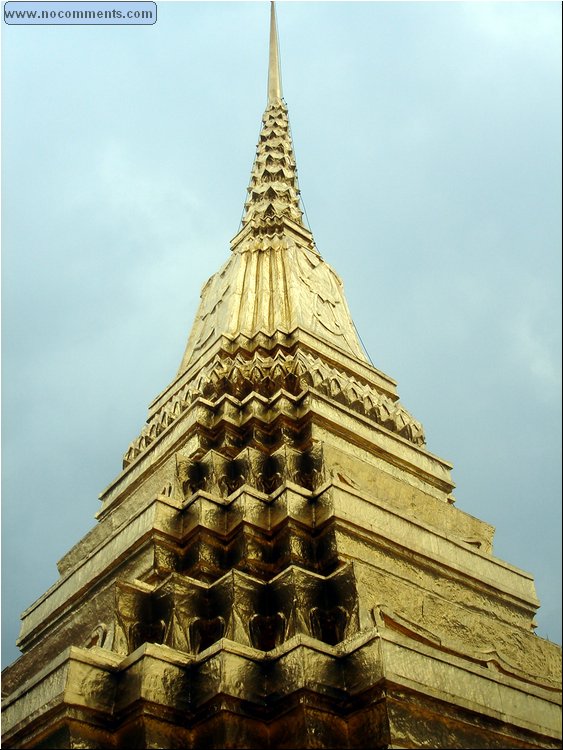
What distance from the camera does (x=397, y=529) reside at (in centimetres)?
906

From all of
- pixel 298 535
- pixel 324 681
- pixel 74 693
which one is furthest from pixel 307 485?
pixel 74 693

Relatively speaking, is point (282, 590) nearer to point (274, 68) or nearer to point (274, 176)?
point (274, 176)

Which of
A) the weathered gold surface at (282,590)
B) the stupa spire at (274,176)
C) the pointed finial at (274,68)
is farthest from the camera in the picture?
the pointed finial at (274,68)

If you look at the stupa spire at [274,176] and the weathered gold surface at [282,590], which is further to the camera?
the stupa spire at [274,176]

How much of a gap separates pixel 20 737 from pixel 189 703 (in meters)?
1.38

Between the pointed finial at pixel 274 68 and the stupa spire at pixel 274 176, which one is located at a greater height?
the pointed finial at pixel 274 68

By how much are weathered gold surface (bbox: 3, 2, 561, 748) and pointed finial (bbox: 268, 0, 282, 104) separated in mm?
10851

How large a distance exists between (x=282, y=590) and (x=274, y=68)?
2065cm

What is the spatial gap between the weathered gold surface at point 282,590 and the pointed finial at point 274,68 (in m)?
10.9

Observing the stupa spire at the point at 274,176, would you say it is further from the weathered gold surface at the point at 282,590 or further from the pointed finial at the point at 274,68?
the weathered gold surface at the point at 282,590

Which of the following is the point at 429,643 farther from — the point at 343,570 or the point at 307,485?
the point at 307,485

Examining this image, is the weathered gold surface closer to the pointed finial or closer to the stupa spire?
the stupa spire

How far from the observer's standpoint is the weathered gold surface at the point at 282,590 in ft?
21.0

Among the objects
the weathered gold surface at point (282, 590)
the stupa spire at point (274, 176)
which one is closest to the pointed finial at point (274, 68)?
the stupa spire at point (274, 176)
